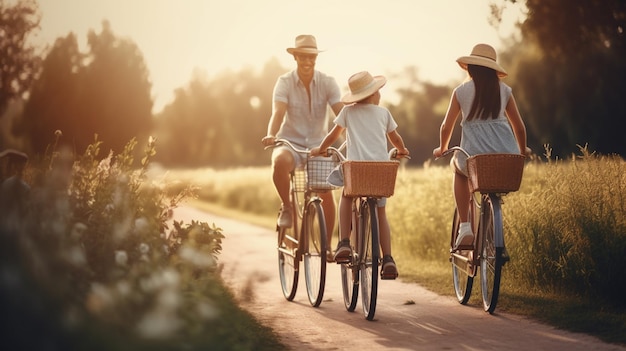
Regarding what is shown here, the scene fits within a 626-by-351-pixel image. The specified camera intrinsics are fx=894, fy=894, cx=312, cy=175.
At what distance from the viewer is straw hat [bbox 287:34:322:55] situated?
9234 mm

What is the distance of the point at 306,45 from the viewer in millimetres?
9266

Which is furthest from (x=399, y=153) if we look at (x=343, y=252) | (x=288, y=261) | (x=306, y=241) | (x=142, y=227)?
(x=142, y=227)

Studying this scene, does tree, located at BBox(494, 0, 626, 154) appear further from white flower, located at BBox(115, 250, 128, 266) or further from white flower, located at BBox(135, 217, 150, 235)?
white flower, located at BBox(115, 250, 128, 266)

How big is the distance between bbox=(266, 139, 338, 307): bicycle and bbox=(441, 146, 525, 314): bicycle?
53.1 inches

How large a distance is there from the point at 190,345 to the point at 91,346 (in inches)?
34.3

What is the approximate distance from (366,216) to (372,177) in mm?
500

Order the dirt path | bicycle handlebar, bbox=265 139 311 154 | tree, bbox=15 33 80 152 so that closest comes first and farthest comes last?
the dirt path
bicycle handlebar, bbox=265 139 311 154
tree, bbox=15 33 80 152

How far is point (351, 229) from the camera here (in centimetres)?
827

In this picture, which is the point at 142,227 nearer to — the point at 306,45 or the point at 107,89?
the point at 306,45

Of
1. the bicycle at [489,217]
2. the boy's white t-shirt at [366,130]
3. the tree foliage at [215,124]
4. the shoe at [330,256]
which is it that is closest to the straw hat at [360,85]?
the boy's white t-shirt at [366,130]

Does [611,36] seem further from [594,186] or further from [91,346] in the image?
[91,346]

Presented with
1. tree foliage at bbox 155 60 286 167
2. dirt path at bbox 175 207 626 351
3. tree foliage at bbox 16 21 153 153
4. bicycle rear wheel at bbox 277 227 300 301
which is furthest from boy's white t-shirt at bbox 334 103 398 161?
tree foliage at bbox 155 60 286 167

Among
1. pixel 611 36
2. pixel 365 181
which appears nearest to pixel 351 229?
pixel 365 181

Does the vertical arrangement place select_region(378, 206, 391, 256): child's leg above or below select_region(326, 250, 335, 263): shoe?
above
